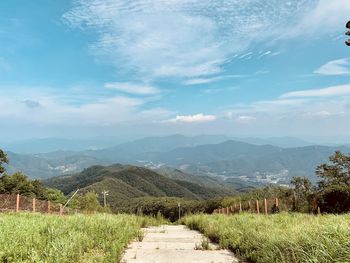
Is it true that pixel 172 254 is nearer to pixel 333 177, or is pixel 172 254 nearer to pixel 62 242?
pixel 62 242

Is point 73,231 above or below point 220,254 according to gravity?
above

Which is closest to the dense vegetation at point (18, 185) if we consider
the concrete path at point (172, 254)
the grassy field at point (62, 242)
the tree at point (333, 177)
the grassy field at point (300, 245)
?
the tree at point (333, 177)

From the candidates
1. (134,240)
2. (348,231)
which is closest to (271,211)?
(134,240)

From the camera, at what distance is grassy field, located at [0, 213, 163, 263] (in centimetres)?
662

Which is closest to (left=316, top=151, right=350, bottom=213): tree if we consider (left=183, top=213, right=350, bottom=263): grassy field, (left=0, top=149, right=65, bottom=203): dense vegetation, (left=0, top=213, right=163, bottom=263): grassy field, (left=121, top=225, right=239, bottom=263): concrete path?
(left=183, top=213, right=350, bottom=263): grassy field

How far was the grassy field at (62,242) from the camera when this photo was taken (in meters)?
6.62

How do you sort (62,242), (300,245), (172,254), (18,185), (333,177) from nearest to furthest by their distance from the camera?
(300,245)
(62,242)
(172,254)
(333,177)
(18,185)

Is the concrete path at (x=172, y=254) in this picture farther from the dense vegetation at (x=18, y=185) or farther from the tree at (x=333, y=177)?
the dense vegetation at (x=18, y=185)

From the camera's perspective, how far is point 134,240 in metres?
10.6

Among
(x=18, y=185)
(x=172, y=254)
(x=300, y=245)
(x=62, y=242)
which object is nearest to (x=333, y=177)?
(x=172, y=254)

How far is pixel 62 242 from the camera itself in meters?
7.36

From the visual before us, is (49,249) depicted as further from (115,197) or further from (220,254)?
(115,197)

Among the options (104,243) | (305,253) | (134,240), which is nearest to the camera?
(305,253)

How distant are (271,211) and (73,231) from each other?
17994 millimetres
